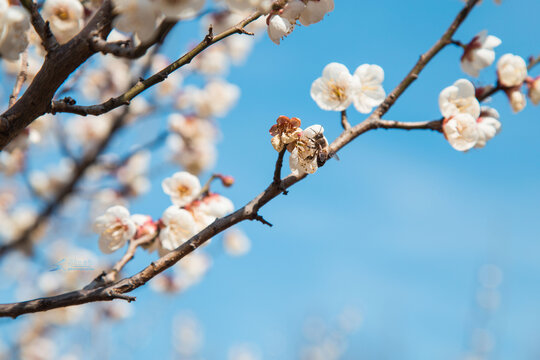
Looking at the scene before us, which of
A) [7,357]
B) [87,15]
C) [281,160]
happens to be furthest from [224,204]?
[7,357]

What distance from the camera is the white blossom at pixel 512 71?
189 centimetres

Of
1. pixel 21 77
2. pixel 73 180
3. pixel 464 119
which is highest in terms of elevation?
pixel 73 180

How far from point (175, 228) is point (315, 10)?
91 cm

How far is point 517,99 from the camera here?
6.25 feet

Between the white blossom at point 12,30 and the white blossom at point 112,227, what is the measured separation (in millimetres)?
740

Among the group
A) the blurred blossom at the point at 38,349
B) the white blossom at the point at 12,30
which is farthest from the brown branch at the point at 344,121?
the blurred blossom at the point at 38,349

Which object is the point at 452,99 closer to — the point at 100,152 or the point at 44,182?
the point at 100,152

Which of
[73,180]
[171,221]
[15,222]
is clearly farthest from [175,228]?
[15,222]

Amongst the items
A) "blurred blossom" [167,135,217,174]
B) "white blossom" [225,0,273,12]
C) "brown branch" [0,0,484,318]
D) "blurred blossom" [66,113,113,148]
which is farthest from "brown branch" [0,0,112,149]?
"blurred blossom" [66,113,113,148]

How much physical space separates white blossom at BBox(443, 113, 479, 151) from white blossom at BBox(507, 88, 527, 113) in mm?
292

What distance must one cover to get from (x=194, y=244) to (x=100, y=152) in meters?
2.94

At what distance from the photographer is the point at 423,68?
5.66ft

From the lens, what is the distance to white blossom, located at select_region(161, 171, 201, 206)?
2.06m

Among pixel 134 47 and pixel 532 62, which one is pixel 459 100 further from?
pixel 134 47
